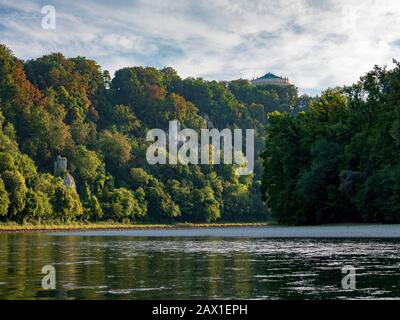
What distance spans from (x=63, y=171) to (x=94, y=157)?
35.6ft

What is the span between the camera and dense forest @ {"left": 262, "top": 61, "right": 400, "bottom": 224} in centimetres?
5856

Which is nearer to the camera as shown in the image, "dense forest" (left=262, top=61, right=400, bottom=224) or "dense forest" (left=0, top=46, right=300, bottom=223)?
"dense forest" (left=262, top=61, right=400, bottom=224)

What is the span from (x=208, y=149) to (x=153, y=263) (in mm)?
144655

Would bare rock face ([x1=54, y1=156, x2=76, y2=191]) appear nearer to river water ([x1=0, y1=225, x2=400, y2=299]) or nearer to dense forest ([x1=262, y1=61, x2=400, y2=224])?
dense forest ([x1=262, y1=61, x2=400, y2=224])

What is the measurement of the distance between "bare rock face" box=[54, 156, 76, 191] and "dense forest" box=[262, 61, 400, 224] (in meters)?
66.7

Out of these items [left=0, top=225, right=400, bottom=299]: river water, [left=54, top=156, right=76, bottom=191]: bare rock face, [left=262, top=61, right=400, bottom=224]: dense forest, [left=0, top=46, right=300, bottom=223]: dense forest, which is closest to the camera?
[left=0, top=225, right=400, bottom=299]: river water

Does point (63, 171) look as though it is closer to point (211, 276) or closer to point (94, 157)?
point (94, 157)

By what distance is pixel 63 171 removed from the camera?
140 metres

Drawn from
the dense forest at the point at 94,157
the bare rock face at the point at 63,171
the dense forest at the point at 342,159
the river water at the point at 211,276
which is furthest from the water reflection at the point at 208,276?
the bare rock face at the point at 63,171

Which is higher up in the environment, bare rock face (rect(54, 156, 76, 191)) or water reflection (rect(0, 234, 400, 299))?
bare rock face (rect(54, 156, 76, 191))

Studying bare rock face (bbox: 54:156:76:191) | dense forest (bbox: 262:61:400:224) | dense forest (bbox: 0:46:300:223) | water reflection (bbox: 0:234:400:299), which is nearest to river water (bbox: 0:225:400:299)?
water reflection (bbox: 0:234:400:299)

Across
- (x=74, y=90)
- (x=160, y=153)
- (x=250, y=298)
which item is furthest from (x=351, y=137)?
(x=74, y=90)

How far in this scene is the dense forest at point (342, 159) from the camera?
58.6m

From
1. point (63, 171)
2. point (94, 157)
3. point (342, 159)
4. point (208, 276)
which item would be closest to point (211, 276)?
point (208, 276)
